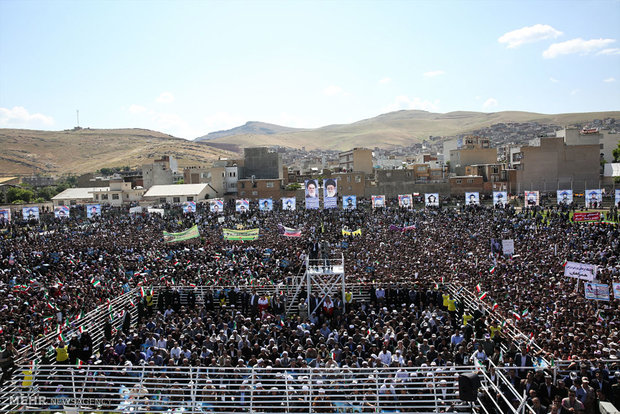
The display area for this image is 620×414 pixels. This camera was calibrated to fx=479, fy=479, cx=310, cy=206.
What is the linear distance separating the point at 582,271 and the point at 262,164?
64659mm

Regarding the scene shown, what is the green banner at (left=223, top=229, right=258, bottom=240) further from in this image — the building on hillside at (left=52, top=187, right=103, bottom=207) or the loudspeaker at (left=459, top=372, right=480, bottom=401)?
the building on hillside at (left=52, top=187, right=103, bottom=207)

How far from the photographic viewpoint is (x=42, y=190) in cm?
8575

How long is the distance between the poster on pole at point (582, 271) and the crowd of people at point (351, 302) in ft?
2.47

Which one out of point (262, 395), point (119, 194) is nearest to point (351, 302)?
point (262, 395)

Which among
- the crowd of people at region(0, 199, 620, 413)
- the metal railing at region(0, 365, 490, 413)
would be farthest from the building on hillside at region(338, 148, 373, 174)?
the metal railing at region(0, 365, 490, 413)

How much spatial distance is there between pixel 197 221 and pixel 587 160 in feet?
167

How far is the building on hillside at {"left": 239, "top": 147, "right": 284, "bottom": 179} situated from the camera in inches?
3095

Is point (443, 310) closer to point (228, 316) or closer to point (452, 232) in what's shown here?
point (228, 316)

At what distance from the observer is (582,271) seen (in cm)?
1723

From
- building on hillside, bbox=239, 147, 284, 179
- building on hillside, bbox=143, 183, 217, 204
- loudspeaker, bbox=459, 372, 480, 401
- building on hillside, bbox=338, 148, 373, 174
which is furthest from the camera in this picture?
building on hillside, bbox=239, 147, 284, 179

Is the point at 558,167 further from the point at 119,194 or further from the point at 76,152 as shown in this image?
the point at 76,152

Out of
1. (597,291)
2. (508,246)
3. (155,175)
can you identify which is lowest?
(597,291)

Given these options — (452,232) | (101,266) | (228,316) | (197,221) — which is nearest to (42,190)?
(197,221)

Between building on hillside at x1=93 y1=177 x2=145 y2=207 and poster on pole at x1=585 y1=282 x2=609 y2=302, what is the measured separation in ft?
199
